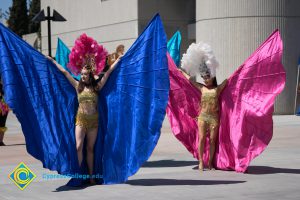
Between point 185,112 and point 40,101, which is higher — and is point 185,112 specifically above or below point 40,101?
below

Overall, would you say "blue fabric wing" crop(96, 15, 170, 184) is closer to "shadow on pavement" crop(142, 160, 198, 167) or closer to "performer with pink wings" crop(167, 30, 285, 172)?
"performer with pink wings" crop(167, 30, 285, 172)

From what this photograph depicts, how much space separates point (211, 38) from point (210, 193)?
55.1 feet

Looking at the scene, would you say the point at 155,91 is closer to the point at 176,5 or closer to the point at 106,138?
the point at 106,138

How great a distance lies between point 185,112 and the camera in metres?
12.1

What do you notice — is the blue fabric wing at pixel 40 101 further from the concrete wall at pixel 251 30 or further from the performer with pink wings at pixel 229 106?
the concrete wall at pixel 251 30

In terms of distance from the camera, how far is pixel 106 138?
9906 millimetres

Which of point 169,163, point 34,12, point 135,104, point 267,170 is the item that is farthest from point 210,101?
point 34,12

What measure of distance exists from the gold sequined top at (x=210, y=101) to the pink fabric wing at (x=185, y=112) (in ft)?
1.44

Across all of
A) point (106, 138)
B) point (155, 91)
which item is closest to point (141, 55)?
point (155, 91)

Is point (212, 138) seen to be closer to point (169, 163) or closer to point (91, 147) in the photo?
point (169, 163)

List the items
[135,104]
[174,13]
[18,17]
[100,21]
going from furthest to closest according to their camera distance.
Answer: [18,17] < [100,21] < [174,13] < [135,104]

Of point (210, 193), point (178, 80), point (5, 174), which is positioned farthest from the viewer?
point (178, 80)

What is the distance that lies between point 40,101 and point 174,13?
21.0 m

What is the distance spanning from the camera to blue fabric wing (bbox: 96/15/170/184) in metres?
9.60
